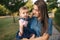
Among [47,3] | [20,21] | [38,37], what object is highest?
[47,3]

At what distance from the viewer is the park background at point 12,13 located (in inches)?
135

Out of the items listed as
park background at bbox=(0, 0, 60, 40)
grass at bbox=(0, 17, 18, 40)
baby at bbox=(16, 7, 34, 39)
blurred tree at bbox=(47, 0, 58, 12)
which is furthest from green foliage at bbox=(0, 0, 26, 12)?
blurred tree at bbox=(47, 0, 58, 12)

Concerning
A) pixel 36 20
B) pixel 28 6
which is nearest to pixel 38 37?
pixel 36 20

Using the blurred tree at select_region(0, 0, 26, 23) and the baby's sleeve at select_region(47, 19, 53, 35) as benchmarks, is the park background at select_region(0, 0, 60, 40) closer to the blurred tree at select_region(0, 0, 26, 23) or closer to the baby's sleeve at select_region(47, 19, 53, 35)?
the blurred tree at select_region(0, 0, 26, 23)

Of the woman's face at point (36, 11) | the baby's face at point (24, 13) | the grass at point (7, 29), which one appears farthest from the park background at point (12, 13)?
the baby's face at point (24, 13)

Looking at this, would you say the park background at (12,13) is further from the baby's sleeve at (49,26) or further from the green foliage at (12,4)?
the baby's sleeve at (49,26)

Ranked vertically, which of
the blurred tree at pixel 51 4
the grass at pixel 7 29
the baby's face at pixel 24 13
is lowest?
the grass at pixel 7 29

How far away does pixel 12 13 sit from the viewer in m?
3.49

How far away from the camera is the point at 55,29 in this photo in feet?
11.9

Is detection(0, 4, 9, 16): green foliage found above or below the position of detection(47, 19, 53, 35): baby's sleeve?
above

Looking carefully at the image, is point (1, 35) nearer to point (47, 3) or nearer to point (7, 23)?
point (7, 23)

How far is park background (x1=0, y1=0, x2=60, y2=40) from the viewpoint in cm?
343

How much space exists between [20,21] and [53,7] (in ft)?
2.14

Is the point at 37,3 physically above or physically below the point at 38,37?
above
